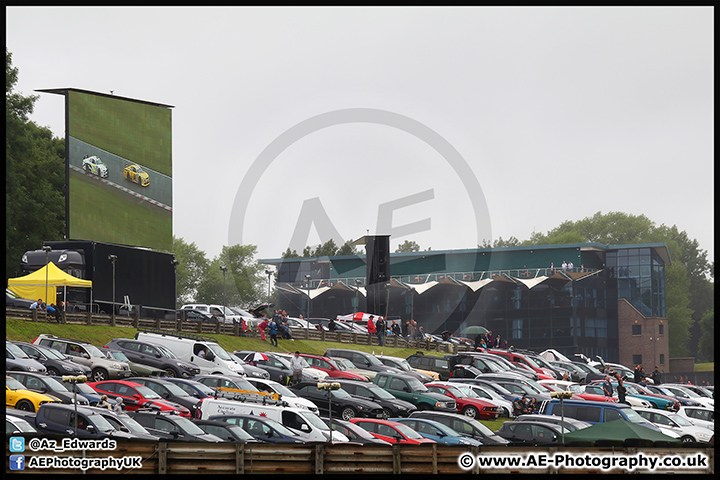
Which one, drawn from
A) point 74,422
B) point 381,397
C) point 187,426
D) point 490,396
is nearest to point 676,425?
point 490,396

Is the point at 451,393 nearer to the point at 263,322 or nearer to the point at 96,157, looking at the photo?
the point at 263,322

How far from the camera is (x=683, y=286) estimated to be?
4823 inches

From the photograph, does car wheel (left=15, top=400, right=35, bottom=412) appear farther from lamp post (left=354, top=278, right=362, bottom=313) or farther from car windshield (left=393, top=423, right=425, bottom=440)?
lamp post (left=354, top=278, right=362, bottom=313)

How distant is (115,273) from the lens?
4994cm

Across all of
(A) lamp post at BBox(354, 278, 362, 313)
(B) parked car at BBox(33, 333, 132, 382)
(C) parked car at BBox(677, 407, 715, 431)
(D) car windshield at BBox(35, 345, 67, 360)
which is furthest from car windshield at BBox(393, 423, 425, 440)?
(A) lamp post at BBox(354, 278, 362, 313)

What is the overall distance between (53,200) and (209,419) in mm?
47338

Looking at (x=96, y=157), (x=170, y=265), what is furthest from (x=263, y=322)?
(x=96, y=157)

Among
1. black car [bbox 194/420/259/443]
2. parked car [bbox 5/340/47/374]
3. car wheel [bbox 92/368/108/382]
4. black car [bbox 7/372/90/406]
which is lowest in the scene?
black car [bbox 194/420/259/443]

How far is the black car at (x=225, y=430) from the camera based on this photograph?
23.5 metres

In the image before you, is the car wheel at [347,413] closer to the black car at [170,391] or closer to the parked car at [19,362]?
the black car at [170,391]

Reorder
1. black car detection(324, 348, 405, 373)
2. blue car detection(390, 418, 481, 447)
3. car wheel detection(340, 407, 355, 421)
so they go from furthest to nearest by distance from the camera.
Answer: black car detection(324, 348, 405, 373) → car wheel detection(340, 407, 355, 421) → blue car detection(390, 418, 481, 447)

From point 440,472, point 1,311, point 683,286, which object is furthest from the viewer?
point 683,286

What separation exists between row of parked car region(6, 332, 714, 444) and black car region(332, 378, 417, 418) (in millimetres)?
34

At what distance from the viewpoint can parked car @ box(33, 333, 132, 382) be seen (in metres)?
32.9
